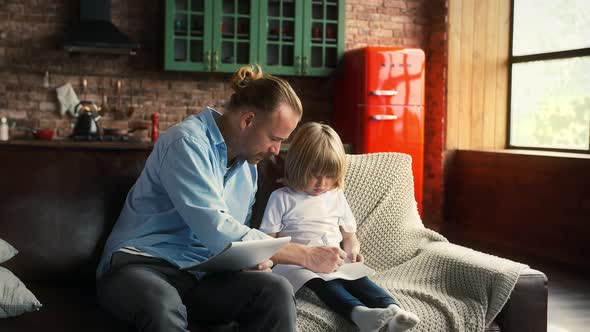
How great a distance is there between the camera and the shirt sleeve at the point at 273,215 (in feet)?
7.70

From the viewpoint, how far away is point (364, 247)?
2518 mm

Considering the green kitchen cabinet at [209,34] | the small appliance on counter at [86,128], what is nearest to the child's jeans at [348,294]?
the small appliance on counter at [86,128]

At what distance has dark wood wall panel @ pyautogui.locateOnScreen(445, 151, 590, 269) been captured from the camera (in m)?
4.92

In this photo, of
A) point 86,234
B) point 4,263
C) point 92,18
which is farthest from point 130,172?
point 92,18

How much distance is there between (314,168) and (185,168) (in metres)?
0.58

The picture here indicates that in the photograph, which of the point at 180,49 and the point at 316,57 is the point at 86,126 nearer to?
the point at 180,49

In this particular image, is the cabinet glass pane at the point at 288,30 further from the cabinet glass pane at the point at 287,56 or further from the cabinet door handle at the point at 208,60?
the cabinet door handle at the point at 208,60

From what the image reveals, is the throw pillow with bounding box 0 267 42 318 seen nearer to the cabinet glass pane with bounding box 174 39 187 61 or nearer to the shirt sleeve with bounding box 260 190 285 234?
the shirt sleeve with bounding box 260 190 285 234

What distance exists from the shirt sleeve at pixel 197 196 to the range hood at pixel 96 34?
3735 millimetres

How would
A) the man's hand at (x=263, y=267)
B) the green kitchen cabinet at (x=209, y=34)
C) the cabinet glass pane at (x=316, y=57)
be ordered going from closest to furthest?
the man's hand at (x=263, y=267) < the green kitchen cabinet at (x=209, y=34) < the cabinet glass pane at (x=316, y=57)

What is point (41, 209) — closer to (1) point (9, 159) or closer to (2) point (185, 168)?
(1) point (9, 159)

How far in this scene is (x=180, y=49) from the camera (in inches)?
231

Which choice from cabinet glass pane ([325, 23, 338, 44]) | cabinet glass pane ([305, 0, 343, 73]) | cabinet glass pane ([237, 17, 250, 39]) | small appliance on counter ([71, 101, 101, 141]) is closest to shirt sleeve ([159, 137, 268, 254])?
small appliance on counter ([71, 101, 101, 141])

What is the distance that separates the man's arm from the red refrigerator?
148 inches
